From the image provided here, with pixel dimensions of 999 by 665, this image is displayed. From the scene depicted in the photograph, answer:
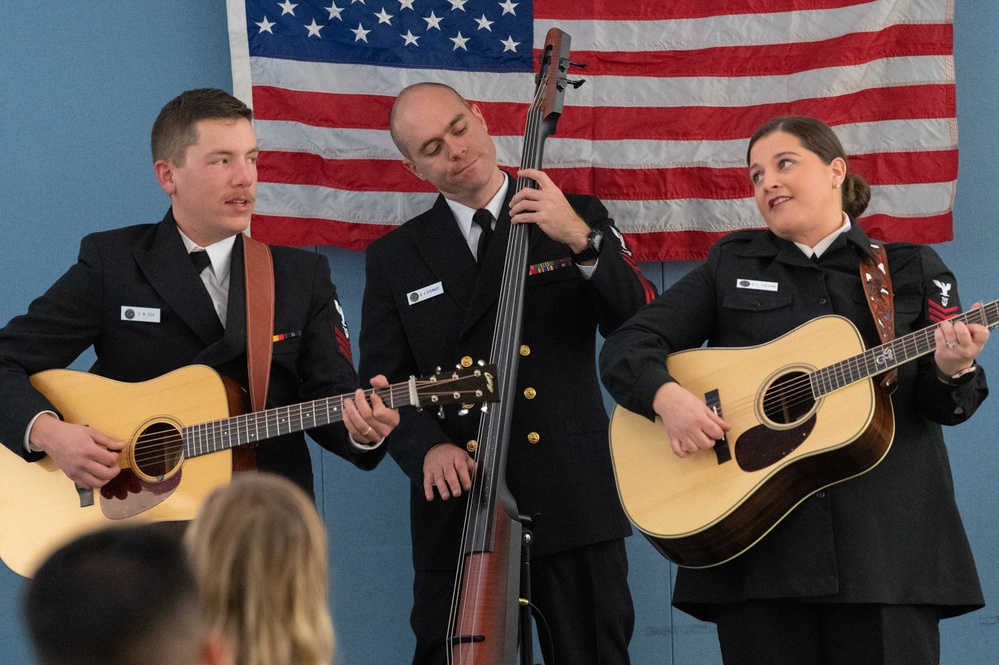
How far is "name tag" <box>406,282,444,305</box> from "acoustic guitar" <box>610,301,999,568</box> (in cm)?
78

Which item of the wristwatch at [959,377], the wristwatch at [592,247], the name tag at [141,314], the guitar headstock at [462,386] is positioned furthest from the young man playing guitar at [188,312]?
the wristwatch at [959,377]

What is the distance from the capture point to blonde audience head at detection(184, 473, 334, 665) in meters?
1.50

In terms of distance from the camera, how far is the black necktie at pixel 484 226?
3418 mm

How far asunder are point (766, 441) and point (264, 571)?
163 centimetres

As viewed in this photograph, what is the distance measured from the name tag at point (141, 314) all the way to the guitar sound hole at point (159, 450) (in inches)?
12.7

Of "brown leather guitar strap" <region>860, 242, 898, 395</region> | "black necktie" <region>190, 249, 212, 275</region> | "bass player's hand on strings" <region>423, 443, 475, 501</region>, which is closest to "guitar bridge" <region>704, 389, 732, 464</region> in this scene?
"brown leather guitar strap" <region>860, 242, 898, 395</region>

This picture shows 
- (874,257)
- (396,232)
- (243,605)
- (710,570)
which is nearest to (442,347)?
(396,232)

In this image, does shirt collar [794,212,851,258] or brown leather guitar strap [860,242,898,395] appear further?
shirt collar [794,212,851,258]

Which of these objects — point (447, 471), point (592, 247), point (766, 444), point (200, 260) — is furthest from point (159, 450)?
point (766, 444)

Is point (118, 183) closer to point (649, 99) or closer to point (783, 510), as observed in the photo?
point (649, 99)

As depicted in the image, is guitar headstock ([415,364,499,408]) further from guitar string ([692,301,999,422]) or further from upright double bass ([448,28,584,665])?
guitar string ([692,301,999,422])

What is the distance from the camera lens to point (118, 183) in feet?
14.3

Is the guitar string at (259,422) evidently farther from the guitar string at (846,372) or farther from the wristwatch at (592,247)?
the guitar string at (846,372)

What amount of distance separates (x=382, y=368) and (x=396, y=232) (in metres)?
0.46
